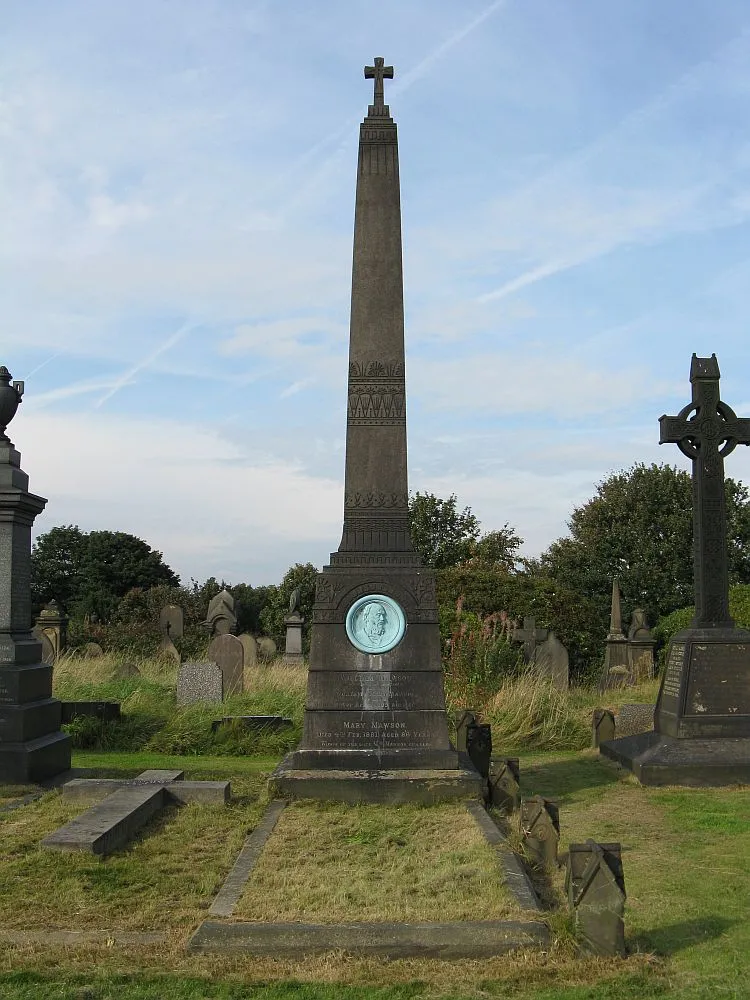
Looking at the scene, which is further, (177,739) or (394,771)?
(177,739)

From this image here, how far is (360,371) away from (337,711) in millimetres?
3356

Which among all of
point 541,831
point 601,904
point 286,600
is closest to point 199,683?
point 541,831

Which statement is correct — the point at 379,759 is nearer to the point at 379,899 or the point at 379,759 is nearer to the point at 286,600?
the point at 379,899

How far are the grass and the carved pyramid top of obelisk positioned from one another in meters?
2.52

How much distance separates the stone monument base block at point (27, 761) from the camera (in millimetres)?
9219

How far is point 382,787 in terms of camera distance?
798 centimetres

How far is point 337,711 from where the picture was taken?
8.45 meters

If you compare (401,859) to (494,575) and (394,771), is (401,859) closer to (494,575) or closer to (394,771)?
(394,771)

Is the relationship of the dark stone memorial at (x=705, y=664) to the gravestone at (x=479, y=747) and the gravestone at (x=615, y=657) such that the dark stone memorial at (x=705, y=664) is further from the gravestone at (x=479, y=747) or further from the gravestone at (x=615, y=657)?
the gravestone at (x=615, y=657)

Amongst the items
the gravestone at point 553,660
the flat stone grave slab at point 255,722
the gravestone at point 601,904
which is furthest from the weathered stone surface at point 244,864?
the gravestone at point 553,660

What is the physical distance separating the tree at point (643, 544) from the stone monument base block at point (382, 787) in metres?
28.2

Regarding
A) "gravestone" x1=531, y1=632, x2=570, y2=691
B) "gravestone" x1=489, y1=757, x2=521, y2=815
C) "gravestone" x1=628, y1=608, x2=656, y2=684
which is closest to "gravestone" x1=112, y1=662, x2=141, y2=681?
"gravestone" x1=531, y1=632, x2=570, y2=691

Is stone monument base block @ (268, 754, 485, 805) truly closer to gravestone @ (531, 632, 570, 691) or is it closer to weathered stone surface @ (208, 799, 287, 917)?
weathered stone surface @ (208, 799, 287, 917)

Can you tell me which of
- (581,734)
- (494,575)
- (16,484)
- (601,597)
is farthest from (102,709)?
(601,597)
